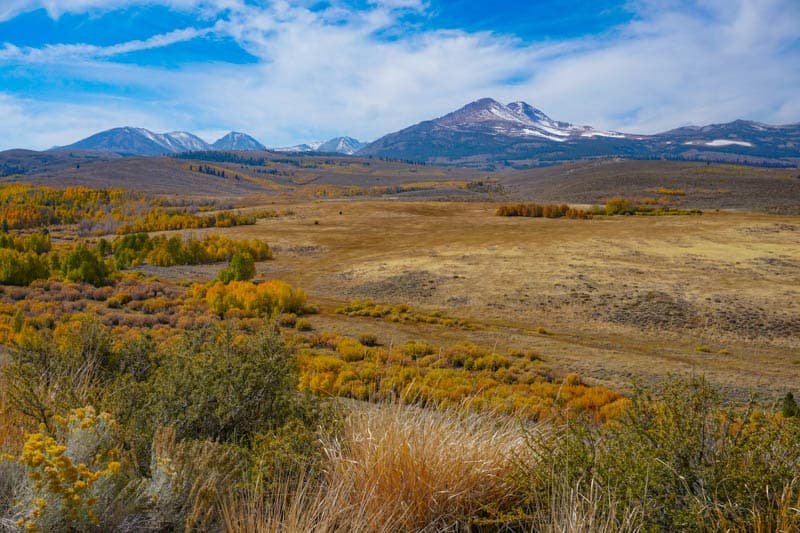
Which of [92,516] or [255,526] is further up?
[92,516]

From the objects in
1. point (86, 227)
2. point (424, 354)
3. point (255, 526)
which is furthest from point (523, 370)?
point (86, 227)

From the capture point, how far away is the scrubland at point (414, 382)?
281cm

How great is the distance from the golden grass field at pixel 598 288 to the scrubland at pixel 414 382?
194 mm

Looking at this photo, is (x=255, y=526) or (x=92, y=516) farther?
(x=255, y=526)

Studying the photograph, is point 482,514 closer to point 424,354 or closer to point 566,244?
point 424,354

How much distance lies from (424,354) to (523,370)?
3538 mm

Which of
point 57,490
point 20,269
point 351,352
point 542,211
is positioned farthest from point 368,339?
point 542,211

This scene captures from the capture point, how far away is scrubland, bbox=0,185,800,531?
2809mm

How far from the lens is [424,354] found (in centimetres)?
1698

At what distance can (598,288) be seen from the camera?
2723 centimetres

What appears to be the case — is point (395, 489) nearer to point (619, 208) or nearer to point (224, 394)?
point (224, 394)

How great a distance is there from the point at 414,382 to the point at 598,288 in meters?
22.9

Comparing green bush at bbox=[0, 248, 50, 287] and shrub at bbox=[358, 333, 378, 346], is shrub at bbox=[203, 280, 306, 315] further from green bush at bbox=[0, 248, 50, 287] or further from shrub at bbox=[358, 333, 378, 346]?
green bush at bbox=[0, 248, 50, 287]

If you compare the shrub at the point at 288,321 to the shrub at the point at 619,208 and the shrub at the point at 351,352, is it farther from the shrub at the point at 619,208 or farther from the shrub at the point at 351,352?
the shrub at the point at 619,208
